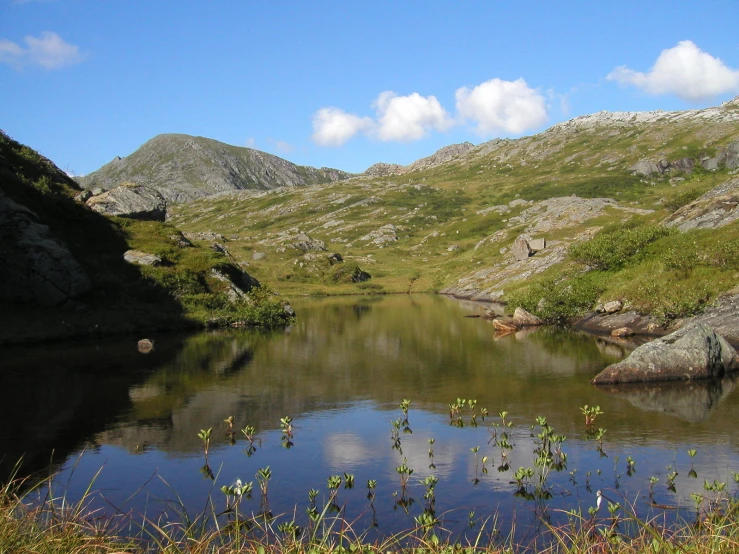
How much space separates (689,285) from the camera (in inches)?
2042

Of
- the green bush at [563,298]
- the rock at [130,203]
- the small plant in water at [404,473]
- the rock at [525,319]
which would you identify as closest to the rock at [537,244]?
the green bush at [563,298]

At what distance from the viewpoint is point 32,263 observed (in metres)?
52.9

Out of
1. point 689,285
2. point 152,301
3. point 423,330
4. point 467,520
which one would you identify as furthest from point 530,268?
point 467,520

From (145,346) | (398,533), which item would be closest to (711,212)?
(145,346)

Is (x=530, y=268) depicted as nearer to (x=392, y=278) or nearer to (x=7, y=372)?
(x=392, y=278)

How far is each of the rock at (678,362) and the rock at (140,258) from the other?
52.6 m

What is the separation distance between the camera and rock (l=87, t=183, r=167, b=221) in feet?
266

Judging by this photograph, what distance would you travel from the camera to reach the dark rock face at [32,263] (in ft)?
171

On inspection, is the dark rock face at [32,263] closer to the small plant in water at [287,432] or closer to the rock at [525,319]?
the small plant in water at [287,432]

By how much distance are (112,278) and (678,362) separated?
54291mm

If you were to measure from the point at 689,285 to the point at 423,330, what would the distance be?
2719 cm

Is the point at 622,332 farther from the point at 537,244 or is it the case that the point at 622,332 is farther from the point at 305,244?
the point at 305,244

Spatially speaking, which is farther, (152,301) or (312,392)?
(152,301)

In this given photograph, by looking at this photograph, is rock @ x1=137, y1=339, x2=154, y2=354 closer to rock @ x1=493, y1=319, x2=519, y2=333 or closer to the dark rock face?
the dark rock face
